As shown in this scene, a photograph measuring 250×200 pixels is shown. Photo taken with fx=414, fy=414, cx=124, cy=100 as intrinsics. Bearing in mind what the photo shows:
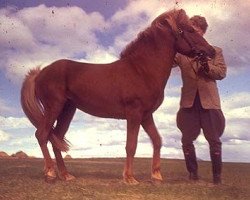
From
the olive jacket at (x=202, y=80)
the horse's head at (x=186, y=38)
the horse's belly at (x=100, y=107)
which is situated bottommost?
the horse's belly at (x=100, y=107)

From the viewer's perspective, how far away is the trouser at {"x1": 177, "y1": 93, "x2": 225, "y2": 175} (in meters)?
7.62

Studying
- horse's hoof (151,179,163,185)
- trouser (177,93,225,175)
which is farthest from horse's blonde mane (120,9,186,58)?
horse's hoof (151,179,163,185)

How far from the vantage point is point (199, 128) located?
7887 millimetres

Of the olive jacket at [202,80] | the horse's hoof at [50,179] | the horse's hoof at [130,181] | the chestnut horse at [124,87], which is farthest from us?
the olive jacket at [202,80]

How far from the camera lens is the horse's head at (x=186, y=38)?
23.4 feet

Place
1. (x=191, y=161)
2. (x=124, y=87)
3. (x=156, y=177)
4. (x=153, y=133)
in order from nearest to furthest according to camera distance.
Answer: (x=124, y=87) < (x=156, y=177) < (x=153, y=133) < (x=191, y=161)

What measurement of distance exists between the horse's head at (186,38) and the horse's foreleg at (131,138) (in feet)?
4.72

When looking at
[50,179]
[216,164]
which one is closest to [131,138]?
[50,179]

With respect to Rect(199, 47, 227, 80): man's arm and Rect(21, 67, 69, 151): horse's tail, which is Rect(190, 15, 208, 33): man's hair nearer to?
Rect(199, 47, 227, 80): man's arm

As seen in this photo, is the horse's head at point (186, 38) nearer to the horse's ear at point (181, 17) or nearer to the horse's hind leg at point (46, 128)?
the horse's ear at point (181, 17)

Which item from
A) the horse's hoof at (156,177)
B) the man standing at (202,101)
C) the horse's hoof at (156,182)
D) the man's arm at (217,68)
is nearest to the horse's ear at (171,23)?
the man standing at (202,101)

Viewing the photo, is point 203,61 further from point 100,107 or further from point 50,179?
point 50,179

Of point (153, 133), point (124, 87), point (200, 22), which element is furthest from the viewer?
point (200, 22)

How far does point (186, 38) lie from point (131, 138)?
77.7 inches
